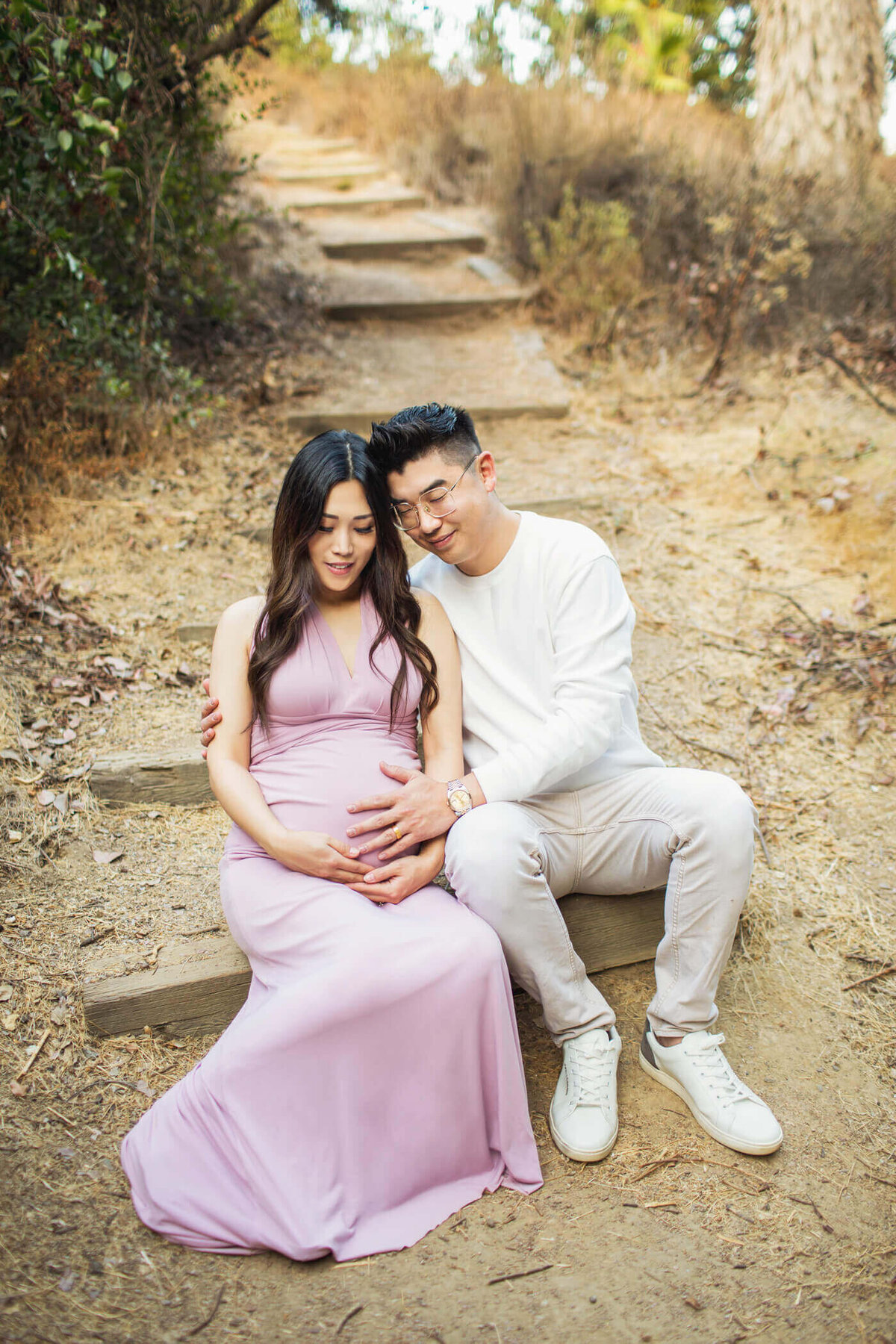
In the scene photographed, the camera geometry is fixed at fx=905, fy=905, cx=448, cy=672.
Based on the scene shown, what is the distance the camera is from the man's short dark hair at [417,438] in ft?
7.95

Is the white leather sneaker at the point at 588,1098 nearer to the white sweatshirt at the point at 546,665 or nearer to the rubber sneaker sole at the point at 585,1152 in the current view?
the rubber sneaker sole at the point at 585,1152

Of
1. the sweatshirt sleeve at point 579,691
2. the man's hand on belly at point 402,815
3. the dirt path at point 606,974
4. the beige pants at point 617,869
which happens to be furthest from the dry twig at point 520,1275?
the sweatshirt sleeve at point 579,691

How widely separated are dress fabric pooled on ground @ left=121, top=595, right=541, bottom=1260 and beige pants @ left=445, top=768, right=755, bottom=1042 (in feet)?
0.47

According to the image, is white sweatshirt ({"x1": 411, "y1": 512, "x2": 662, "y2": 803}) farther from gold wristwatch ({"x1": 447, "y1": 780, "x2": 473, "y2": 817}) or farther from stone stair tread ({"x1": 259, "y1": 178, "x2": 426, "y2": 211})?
stone stair tread ({"x1": 259, "y1": 178, "x2": 426, "y2": 211})

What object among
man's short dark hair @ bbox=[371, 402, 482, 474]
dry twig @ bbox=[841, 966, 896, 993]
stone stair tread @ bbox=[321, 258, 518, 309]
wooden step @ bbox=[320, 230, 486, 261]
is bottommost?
dry twig @ bbox=[841, 966, 896, 993]

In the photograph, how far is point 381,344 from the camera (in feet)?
22.2

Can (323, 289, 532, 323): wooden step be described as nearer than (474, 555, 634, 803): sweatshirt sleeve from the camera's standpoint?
No

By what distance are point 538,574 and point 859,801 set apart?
1677 mm

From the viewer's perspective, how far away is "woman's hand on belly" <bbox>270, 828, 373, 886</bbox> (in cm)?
221

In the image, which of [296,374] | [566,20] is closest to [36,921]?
[296,374]

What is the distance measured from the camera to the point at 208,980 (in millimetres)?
2455

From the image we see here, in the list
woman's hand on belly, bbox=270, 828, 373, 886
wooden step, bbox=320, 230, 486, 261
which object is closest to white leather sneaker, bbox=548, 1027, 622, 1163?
woman's hand on belly, bbox=270, 828, 373, 886

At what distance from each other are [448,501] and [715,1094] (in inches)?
65.8

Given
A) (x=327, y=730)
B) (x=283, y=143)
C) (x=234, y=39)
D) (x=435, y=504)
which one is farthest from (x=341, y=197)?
(x=327, y=730)
